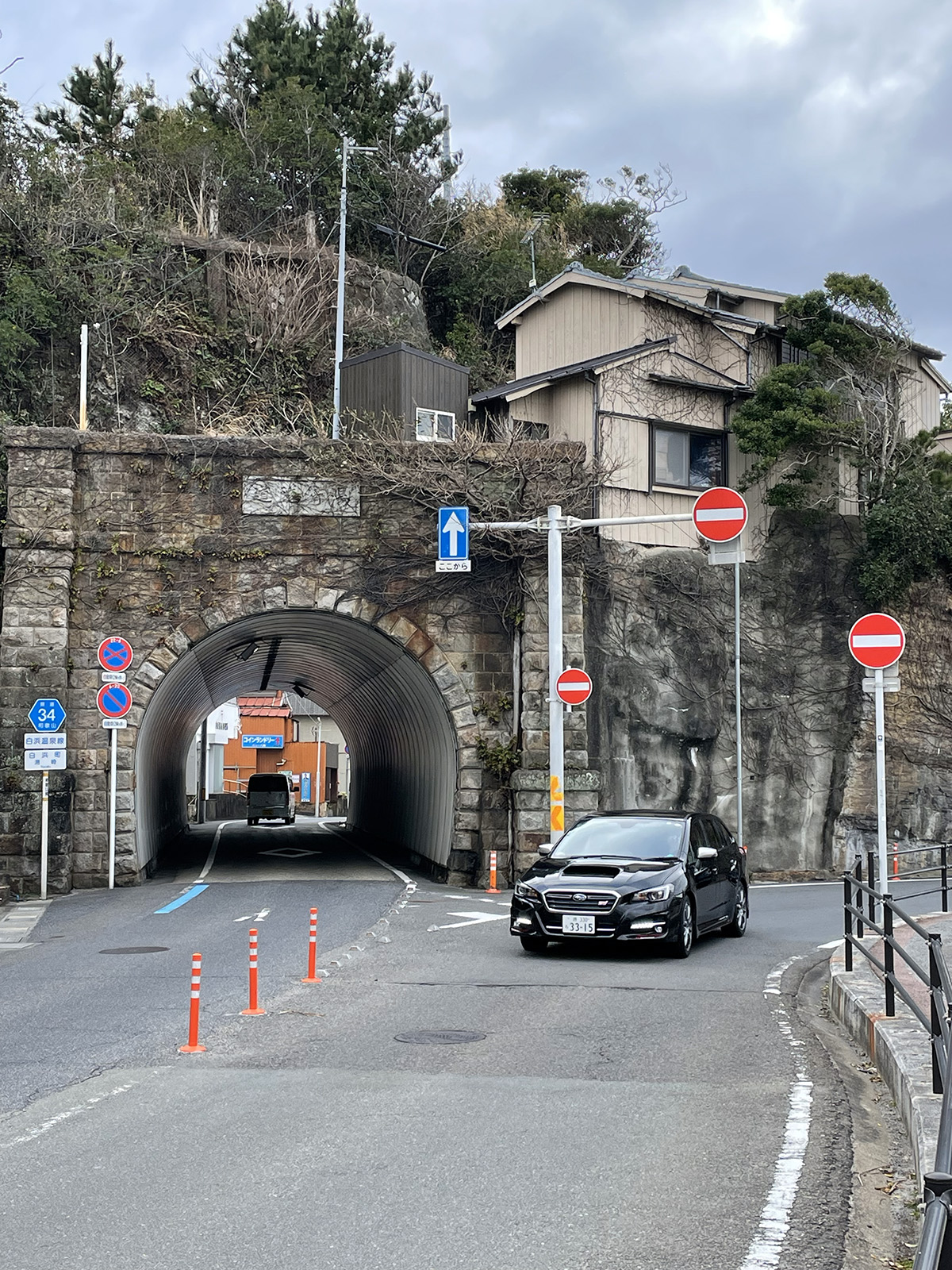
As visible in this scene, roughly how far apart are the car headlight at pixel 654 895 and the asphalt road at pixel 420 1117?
0.67 m

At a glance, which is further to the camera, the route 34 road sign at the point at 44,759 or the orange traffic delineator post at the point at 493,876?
the orange traffic delineator post at the point at 493,876

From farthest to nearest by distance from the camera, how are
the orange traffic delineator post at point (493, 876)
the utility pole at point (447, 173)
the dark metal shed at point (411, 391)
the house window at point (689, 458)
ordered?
the utility pole at point (447, 173) < the house window at point (689, 458) < the dark metal shed at point (411, 391) < the orange traffic delineator post at point (493, 876)

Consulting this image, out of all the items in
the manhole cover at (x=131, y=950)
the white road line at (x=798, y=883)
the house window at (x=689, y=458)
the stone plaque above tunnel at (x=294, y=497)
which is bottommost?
the white road line at (x=798, y=883)

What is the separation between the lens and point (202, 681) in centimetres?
3306

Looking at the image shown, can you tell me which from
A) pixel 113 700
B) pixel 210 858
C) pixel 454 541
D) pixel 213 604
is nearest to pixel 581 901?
pixel 454 541

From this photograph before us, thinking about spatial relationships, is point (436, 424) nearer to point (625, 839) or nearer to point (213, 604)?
point (213, 604)

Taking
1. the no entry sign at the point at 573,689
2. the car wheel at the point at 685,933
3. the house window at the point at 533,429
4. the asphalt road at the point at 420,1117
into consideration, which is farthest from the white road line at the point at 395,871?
the house window at the point at 533,429

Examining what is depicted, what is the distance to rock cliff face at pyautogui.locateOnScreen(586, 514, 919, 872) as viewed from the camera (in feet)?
90.2

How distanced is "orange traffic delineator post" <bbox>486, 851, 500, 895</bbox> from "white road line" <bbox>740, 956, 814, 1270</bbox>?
43.5 feet

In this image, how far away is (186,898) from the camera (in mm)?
20656

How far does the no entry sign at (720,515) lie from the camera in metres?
18.0

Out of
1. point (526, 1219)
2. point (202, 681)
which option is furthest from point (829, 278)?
point (526, 1219)

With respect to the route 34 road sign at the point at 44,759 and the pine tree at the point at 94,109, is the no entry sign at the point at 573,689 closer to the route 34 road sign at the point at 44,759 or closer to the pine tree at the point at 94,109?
the route 34 road sign at the point at 44,759

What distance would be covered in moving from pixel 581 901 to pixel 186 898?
9136mm
